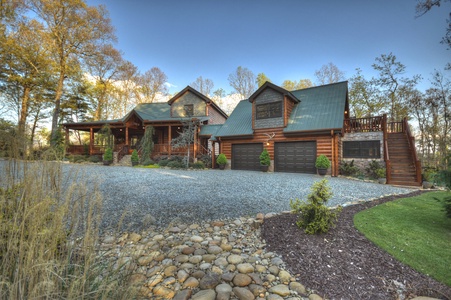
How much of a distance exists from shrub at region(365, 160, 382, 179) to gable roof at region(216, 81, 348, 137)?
100.0 inches

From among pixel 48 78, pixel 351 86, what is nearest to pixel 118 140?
pixel 48 78

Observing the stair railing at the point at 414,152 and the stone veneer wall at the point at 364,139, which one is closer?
the stair railing at the point at 414,152

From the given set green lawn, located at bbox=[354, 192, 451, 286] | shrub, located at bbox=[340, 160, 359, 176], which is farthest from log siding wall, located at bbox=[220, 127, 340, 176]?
green lawn, located at bbox=[354, 192, 451, 286]

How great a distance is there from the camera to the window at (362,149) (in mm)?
10820

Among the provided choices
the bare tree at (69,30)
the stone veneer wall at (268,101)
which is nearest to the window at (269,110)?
the stone veneer wall at (268,101)

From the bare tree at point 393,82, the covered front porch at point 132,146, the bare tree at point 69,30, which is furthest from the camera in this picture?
the bare tree at point 69,30

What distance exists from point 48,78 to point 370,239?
26975mm

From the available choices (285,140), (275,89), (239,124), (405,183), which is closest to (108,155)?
(239,124)

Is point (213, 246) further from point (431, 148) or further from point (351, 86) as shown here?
point (351, 86)

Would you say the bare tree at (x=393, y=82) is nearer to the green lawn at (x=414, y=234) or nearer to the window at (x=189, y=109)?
the green lawn at (x=414, y=234)

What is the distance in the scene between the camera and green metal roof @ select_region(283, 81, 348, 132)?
11.5 meters

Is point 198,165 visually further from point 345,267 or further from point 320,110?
point 345,267

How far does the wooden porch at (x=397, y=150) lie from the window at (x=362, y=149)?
47 cm

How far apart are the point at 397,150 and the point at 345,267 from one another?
1132cm
